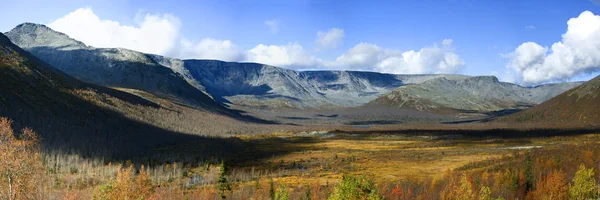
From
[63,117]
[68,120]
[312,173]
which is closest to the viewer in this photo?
[312,173]

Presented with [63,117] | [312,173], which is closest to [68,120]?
[63,117]

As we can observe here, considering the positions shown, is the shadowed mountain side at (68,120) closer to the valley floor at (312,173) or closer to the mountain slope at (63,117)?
the mountain slope at (63,117)

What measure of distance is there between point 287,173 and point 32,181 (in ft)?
258

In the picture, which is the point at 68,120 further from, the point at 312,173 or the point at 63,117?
the point at 312,173

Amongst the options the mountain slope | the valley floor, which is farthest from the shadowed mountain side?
the valley floor

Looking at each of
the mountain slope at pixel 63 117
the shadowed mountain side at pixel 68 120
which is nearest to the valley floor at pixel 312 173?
the shadowed mountain side at pixel 68 120

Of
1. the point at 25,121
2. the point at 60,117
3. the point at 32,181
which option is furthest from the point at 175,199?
the point at 60,117

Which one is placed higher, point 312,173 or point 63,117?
point 63,117

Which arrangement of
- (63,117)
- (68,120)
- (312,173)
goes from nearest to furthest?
(312,173), (63,117), (68,120)

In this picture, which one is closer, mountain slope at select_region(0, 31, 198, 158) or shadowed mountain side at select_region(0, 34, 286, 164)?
shadowed mountain side at select_region(0, 34, 286, 164)

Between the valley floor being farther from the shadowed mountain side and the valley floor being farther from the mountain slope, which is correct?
the mountain slope

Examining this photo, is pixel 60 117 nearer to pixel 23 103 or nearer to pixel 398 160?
pixel 23 103

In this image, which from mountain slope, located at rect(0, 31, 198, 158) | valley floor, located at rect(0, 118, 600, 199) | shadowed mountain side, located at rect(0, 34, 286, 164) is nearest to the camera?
valley floor, located at rect(0, 118, 600, 199)

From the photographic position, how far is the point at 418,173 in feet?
376
